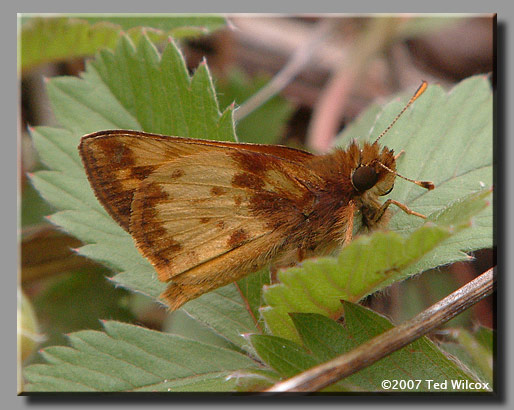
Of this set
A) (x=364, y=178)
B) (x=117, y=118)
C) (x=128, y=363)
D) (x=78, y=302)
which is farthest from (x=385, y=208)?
(x=78, y=302)

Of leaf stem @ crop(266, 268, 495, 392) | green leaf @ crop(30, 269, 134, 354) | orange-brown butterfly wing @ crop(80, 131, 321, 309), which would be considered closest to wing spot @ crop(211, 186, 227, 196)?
orange-brown butterfly wing @ crop(80, 131, 321, 309)

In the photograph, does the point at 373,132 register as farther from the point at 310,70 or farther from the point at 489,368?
the point at 310,70

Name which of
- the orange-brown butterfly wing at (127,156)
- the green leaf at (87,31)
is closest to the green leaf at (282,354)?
the orange-brown butterfly wing at (127,156)

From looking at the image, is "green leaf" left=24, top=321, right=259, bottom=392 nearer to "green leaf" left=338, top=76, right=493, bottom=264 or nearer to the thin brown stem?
"green leaf" left=338, top=76, right=493, bottom=264

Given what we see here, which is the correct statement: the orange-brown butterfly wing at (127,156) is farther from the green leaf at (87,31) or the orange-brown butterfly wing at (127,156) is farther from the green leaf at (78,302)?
the green leaf at (78,302)

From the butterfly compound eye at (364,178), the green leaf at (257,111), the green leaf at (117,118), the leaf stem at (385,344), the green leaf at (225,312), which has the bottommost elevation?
the leaf stem at (385,344)

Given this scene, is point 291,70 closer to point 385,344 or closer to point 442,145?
point 442,145
